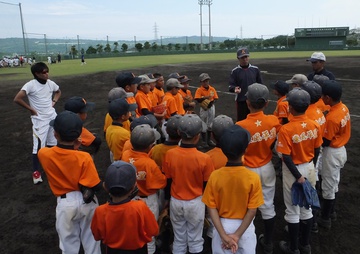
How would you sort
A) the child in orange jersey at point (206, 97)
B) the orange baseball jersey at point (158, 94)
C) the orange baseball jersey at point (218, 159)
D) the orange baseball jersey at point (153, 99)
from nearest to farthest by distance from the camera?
the orange baseball jersey at point (218, 159), the orange baseball jersey at point (153, 99), the orange baseball jersey at point (158, 94), the child in orange jersey at point (206, 97)

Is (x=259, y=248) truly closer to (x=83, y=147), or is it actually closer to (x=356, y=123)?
(x=83, y=147)

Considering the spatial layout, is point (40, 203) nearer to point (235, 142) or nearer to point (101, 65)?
point (235, 142)

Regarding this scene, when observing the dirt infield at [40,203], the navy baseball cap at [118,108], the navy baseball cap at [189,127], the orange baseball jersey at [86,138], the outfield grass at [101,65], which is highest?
the outfield grass at [101,65]

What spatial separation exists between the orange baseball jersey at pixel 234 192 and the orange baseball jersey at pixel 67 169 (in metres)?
1.28

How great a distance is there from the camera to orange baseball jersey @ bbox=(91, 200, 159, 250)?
2.58 meters

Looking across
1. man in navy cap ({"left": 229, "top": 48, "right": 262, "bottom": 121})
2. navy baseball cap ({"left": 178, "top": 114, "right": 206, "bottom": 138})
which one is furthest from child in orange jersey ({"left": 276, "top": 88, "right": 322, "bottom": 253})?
man in navy cap ({"left": 229, "top": 48, "right": 262, "bottom": 121})

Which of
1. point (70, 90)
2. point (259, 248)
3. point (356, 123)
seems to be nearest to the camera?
point (259, 248)

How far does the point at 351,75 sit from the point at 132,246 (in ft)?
66.5

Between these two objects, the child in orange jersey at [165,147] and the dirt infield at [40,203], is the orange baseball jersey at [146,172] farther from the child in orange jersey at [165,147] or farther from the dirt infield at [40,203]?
the dirt infield at [40,203]

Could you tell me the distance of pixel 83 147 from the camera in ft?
13.5

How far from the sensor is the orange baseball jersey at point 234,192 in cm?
269

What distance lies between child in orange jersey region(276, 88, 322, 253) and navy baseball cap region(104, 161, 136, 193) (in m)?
1.82

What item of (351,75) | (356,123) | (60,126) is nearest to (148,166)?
(60,126)

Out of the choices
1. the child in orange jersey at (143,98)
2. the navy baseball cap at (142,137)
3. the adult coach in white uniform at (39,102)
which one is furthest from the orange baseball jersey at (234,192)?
the adult coach in white uniform at (39,102)
